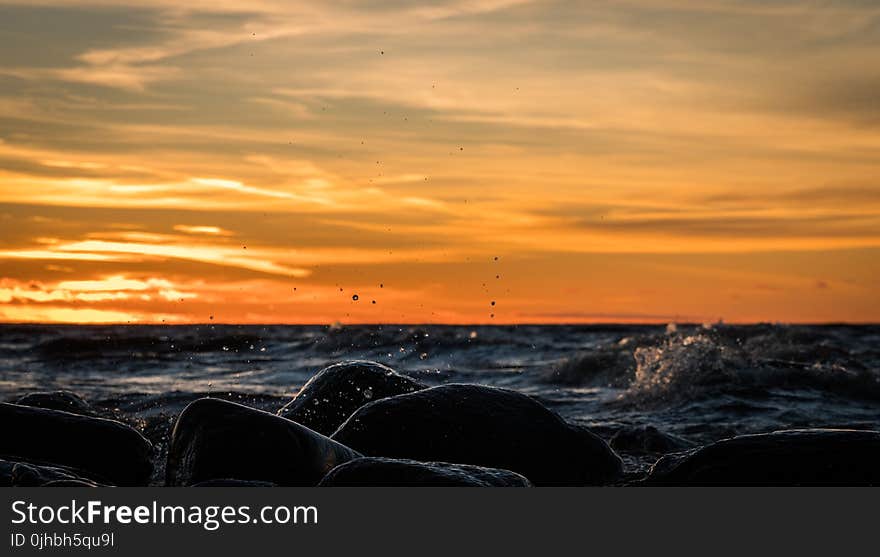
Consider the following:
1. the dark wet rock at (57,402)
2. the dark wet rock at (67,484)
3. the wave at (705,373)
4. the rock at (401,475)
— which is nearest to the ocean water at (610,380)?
the wave at (705,373)

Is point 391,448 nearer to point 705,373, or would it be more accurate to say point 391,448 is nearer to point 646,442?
point 646,442

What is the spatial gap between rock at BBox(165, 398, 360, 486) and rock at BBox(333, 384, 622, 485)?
2.25ft

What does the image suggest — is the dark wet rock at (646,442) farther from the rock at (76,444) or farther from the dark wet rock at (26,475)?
the dark wet rock at (26,475)

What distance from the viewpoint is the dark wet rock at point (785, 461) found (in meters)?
6.19

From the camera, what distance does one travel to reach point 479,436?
7.53m

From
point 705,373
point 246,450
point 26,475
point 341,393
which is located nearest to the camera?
point 26,475

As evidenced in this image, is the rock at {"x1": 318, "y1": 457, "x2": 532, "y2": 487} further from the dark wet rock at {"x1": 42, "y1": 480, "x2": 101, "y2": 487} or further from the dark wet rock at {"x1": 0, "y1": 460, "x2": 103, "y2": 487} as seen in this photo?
the dark wet rock at {"x1": 0, "y1": 460, "x2": 103, "y2": 487}

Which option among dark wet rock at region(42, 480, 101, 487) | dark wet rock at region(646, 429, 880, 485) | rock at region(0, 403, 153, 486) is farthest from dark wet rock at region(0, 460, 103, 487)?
dark wet rock at region(646, 429, 880, 485)

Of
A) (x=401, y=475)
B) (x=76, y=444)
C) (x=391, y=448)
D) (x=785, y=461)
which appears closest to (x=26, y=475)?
(x=76, y=444)

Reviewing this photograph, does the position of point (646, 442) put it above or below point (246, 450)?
below

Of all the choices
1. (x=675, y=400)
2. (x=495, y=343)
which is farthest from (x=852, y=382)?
(x=495, y=343)

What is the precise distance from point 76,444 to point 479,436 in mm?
2955
